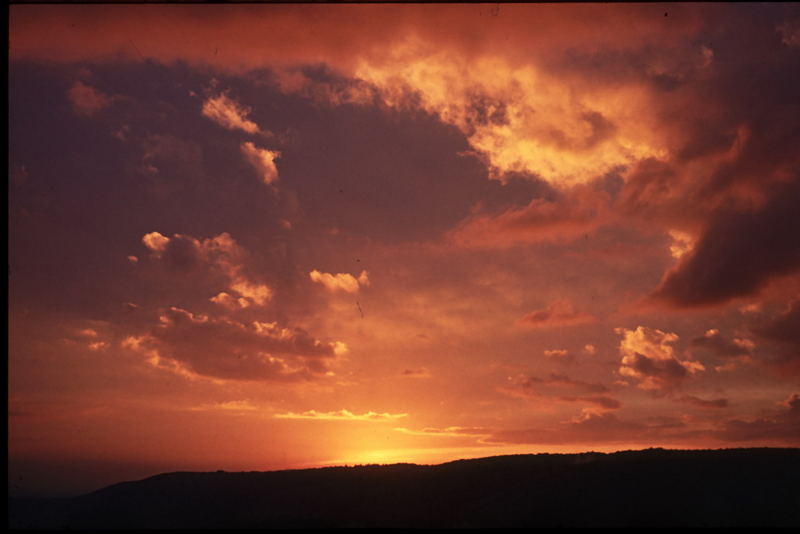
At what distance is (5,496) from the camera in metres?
15.0

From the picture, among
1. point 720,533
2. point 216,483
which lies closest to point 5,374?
point 720,533

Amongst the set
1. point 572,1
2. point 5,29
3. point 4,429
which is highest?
point 572,1

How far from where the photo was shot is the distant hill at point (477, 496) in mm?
40594

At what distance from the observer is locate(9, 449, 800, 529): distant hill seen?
133ft

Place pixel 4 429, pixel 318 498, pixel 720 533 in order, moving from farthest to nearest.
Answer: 1. pixel 318 498
2. pixel 720 533
3. pixel 4 429

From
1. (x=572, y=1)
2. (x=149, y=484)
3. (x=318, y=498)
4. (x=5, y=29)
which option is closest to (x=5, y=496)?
(x=5, y=29)

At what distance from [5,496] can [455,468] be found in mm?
42933

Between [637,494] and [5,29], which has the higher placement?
[5,29]

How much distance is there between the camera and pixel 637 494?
42.4 meters

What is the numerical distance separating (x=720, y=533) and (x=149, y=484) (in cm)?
5420

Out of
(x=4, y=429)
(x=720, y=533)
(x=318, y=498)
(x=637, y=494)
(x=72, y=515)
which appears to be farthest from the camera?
(x=72, y=515)

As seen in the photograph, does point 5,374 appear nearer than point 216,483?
Yes

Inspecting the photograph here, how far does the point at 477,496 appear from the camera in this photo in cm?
4816

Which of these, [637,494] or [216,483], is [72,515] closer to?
[216,483]
